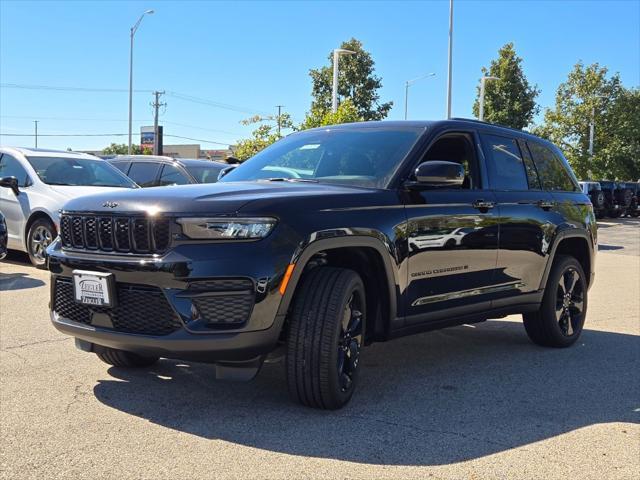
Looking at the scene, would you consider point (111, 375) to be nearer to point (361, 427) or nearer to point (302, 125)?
point (361, 427)

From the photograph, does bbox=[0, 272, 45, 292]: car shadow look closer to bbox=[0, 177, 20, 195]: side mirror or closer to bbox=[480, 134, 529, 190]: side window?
bbox=[0, 177, 20, 195]: side mirror

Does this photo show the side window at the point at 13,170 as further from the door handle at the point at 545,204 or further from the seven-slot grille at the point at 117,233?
the door handle at the point at 545,204

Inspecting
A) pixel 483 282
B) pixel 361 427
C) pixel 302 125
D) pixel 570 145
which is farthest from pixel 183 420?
pixel 570 145

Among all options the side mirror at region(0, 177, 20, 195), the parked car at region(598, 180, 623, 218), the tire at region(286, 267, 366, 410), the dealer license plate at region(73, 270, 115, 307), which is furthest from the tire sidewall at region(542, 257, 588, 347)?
the parked car at region(598, 180, 623, 218)

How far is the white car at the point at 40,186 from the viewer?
927cm

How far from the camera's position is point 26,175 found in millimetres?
9750

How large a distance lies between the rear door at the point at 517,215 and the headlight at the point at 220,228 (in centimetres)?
234

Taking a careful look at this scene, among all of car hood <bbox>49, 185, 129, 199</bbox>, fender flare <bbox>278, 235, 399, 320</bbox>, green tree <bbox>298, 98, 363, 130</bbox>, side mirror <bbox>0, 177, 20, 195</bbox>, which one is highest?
green tree <bbox>298, 98, 363, 130</bbox>

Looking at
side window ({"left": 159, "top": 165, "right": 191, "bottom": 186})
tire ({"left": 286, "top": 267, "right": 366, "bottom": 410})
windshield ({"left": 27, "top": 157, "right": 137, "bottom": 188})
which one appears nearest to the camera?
tire ({"left": 286, "top": 267, "right": 366, "bottom": 410})

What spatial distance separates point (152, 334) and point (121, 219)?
→ 25.3 inches

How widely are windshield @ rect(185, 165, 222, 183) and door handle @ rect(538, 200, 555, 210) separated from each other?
680cm

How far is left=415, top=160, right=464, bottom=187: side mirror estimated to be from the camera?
4285mm

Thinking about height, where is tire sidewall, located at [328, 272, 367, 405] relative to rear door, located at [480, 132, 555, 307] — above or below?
below

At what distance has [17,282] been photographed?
838cm
